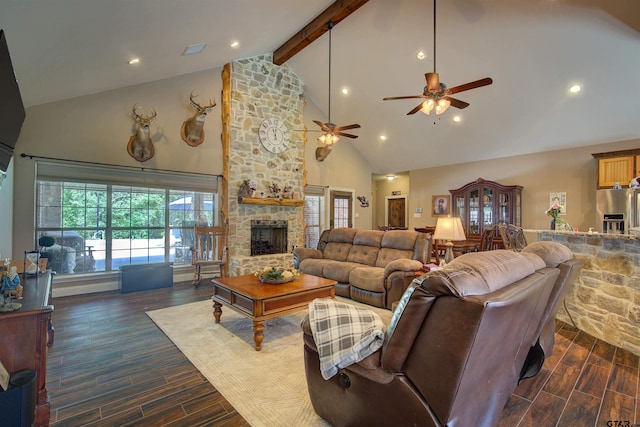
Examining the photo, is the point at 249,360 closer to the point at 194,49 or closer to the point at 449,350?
the point at 449,350

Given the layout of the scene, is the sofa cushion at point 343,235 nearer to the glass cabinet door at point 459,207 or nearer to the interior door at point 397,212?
the glass cabinet door at point 459,207

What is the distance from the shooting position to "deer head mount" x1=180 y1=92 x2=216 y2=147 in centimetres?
556

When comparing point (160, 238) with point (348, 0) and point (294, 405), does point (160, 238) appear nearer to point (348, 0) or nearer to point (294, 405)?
point (294, 405)

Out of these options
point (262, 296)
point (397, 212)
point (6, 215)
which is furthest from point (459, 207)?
point (6, 215)

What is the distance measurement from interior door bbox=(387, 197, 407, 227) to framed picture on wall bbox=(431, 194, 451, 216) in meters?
2.40

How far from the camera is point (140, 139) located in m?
5.10

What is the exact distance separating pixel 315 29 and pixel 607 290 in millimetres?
5522

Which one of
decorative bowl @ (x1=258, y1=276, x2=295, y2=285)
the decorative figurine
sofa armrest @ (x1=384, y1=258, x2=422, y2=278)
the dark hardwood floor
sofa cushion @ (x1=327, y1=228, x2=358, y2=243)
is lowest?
the dark hardwood floor

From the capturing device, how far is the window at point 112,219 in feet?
15.3

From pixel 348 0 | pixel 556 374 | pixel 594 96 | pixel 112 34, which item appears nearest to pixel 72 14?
pixel 112 34

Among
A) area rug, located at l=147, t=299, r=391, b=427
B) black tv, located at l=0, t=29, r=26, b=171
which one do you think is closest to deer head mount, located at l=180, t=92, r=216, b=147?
black tv, located at l=0, t=29, r=26, b=171

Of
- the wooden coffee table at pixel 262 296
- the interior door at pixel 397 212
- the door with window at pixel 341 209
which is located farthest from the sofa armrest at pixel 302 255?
the interior door at pixel 397 212

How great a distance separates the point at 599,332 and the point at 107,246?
22.2ft

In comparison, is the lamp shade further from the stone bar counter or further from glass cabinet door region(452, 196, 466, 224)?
glass cabinet door region(452, 196, 466, 224)
